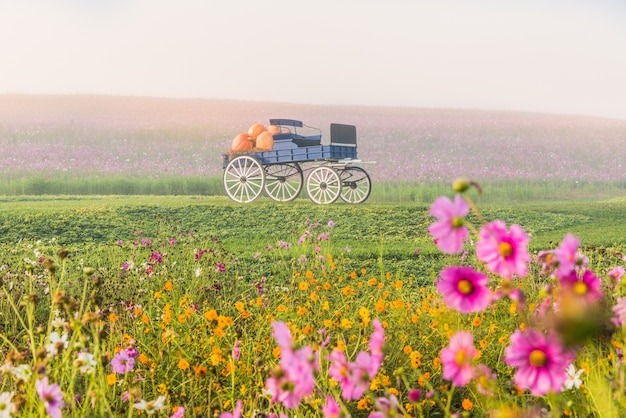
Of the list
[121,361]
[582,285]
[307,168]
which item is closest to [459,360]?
[582,285]

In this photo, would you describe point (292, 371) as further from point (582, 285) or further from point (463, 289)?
point (582, 285)

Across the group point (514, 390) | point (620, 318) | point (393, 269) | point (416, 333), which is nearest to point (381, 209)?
point (393, 269)

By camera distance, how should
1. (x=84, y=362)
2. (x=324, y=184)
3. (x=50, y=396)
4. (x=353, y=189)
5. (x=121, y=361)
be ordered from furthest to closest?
(x=353, y=189)
(x=324, y=184)
(x=121, y=361)
(x=84, y=362)
(x=50, y=396)

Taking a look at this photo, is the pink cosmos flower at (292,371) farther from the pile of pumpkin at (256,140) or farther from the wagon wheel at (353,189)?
the pile of pumpkin at (256,140)

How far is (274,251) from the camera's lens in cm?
615

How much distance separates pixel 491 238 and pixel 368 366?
318 mm

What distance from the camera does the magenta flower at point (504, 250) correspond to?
1.16 metres

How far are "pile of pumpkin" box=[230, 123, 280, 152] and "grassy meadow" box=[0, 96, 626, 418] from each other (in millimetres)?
820

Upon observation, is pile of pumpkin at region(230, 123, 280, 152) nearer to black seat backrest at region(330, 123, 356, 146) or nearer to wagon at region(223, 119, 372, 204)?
wagon at region(223, 119, 372, 204)

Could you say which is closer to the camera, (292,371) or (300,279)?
(292,371)

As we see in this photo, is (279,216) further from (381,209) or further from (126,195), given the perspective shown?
(126,195)

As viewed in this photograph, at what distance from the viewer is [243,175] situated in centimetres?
987

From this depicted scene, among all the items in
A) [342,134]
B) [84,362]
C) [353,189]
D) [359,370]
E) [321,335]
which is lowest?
[353,189]

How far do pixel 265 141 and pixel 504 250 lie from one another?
8615 mm
